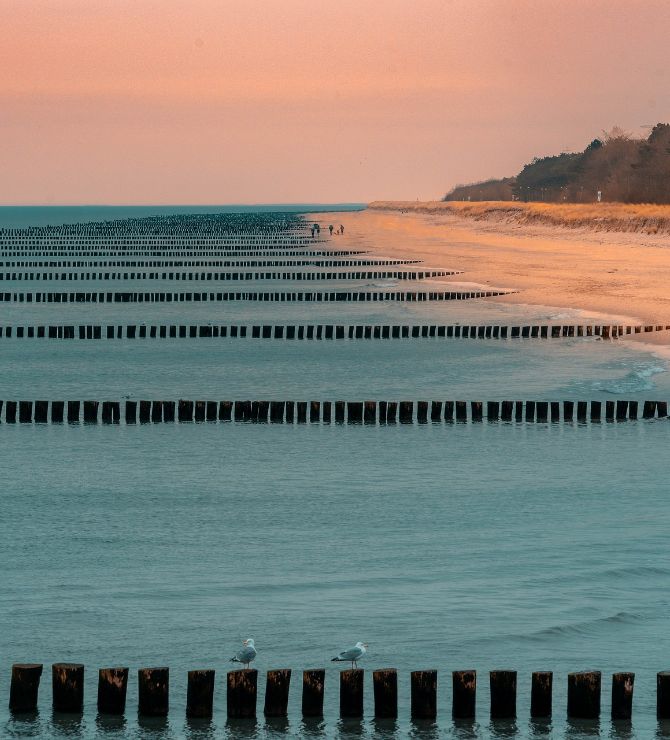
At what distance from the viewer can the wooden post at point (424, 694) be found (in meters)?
13.1

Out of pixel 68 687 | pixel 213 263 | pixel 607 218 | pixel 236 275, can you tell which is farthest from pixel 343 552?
pixel 607 218

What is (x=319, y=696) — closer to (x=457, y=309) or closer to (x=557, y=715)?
(x=557, y=715)

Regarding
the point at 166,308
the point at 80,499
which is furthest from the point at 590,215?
the point at 80,499

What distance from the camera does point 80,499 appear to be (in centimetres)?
2356

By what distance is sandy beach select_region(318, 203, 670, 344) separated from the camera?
209ft

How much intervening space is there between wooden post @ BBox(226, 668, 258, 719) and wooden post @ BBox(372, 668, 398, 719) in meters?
1.14

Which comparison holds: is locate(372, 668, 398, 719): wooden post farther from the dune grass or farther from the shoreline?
the dune grass

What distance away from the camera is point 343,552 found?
1944 cm

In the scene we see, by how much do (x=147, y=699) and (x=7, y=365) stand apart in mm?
33621

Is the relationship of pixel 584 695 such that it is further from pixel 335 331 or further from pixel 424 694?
pixel 335 331

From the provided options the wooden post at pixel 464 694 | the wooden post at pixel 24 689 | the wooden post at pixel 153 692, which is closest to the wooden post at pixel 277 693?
the wooden post at pixel 153 692

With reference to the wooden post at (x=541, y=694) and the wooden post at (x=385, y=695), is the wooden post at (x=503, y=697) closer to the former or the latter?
the wooden post at (x=541, y=694)

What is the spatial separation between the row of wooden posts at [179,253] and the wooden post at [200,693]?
97.4m

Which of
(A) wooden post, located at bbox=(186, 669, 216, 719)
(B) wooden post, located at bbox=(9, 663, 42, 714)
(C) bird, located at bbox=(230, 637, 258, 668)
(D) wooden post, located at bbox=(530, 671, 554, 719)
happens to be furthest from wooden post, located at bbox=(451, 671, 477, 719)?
(B) wooden post, located at bbox=(9, 663, 42, 714)
